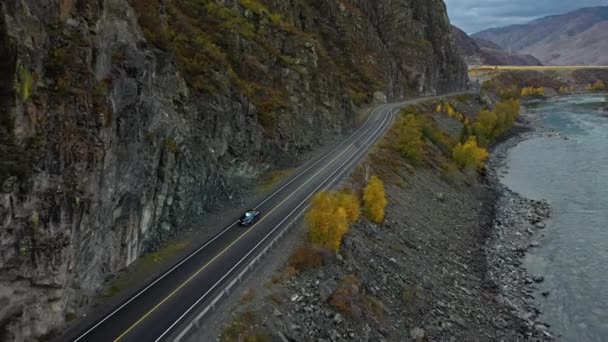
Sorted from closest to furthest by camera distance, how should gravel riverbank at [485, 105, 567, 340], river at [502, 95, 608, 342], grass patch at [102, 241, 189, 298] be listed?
grass patch at [102, 241, 189, 298] → gravel riverbank at [485, 105, 567, 340] → river at [502, 95, 608, 342]

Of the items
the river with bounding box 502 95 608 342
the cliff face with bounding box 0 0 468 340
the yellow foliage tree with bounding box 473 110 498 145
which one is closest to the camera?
the cliff face with bounding box 0 0 468 340

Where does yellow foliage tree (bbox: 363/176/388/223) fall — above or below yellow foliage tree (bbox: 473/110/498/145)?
above

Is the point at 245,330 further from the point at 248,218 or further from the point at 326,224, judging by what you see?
the point at 248,218

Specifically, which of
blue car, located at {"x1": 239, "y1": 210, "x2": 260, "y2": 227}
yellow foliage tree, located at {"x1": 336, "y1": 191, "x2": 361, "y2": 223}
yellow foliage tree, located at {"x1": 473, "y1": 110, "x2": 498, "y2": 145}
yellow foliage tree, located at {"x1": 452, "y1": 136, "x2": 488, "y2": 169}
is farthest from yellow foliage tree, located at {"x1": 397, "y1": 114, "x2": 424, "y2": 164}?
blue car, located at {"x1": 239, "y1": 210, "x2": 260, "y2": 227}

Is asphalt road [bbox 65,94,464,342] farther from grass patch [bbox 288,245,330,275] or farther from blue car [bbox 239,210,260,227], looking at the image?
grass patch [bbox 288,245,330,275]

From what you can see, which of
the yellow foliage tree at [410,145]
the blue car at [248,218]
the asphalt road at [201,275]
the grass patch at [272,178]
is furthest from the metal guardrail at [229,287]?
the yellow foliage tree at [410,145]

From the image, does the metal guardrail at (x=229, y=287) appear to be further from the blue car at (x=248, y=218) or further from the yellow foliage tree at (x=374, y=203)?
the yellow foliage tree at (x=374, y=203)

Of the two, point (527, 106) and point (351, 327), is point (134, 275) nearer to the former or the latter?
point (351, 327)
